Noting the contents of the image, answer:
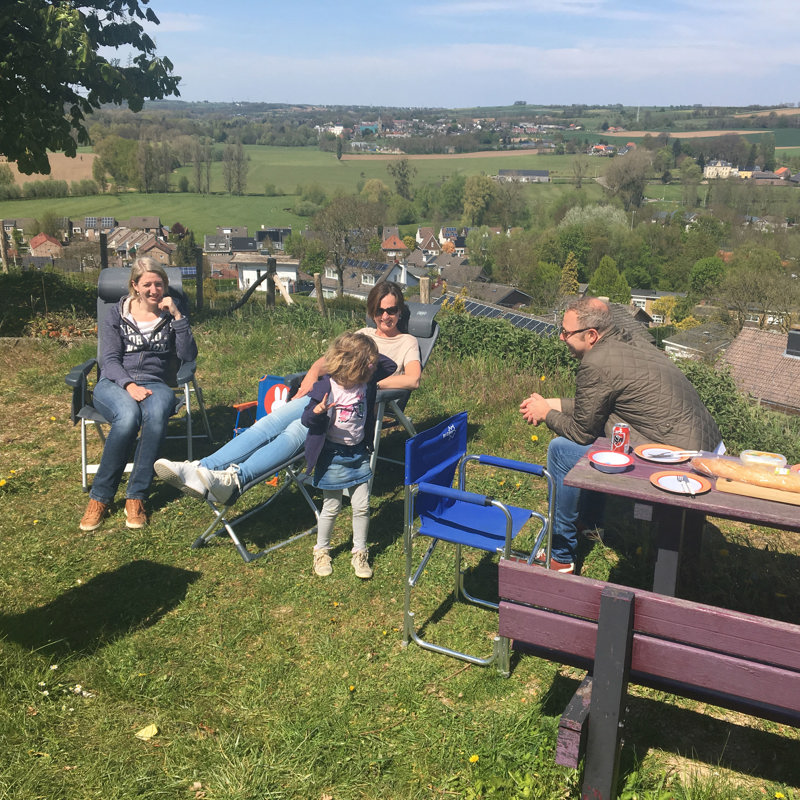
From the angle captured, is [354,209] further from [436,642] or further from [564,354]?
[436,642]

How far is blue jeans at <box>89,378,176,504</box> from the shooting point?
439 centimetres

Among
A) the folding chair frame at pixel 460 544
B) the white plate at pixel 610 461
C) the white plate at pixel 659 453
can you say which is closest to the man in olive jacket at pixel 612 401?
the white plate at pixel 659 453

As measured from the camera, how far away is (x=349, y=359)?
12.3ft

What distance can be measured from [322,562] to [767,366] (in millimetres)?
33474

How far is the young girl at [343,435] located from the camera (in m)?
3.74

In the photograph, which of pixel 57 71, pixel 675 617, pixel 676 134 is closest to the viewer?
pixel 675 617

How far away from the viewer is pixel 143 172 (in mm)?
97375

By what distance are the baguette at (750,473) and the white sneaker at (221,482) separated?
7.40ft

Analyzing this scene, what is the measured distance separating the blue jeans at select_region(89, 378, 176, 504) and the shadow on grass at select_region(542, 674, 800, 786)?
108 inches

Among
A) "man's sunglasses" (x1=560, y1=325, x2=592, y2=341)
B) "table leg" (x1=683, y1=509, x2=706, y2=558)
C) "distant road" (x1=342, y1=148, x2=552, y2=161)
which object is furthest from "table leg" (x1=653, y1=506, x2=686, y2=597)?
"distant road" (x1=342, y1=148, x2=552, y2=161)

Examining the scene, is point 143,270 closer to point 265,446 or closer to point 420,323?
point 265,446

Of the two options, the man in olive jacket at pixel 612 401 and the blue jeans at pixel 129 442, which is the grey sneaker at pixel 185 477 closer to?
the blue jeans at pixel 129 442

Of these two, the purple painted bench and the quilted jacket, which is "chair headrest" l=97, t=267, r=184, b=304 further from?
the purple painted bench

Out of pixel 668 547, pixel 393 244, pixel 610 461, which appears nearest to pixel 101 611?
pixel 610 461
